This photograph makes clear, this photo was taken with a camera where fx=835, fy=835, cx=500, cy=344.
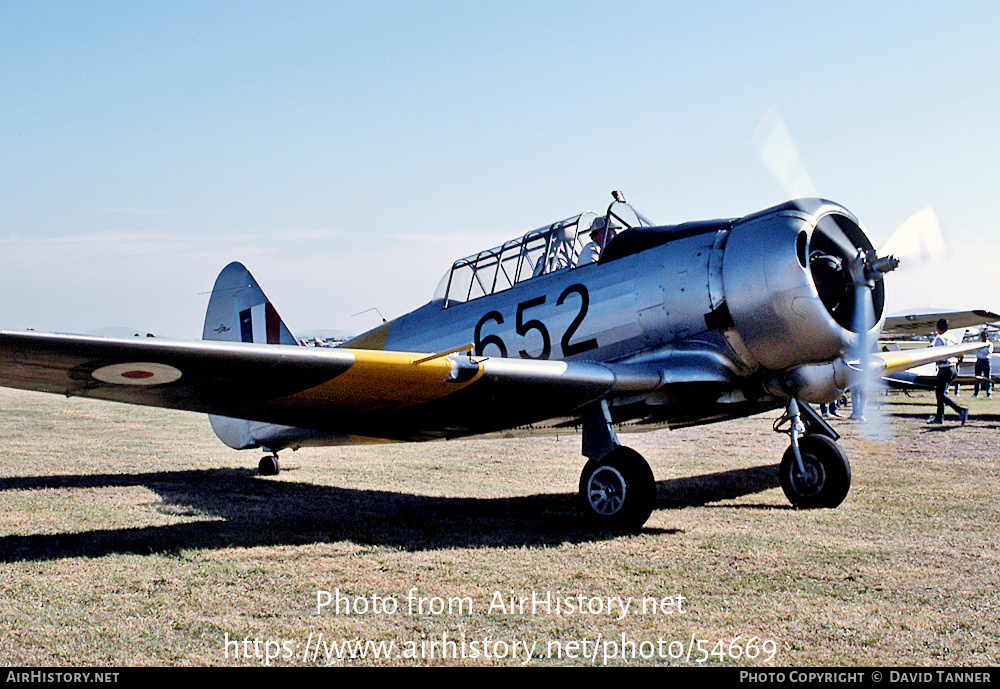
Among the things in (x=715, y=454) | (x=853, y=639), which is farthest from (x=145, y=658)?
(x=715, y=454)

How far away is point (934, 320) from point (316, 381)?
14.7 meters

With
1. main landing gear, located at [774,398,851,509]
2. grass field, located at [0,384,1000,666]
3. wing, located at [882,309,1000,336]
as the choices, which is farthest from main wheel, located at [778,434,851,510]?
wing, located at [882,309,1000,336]

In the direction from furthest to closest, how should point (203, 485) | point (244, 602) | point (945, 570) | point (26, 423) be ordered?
point (26, 423), point (203, 485), point (945, 570), point (244, 602)

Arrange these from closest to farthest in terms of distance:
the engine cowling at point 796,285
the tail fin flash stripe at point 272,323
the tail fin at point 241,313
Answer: the engine cowling at point 796,285, the tail fin flash stripe at point 272,323, the tail fin at point 241,313

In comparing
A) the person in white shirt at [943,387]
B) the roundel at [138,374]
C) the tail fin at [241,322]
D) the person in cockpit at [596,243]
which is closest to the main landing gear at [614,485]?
the person in cockpit at [596,243]

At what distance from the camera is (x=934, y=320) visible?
16.5 meters

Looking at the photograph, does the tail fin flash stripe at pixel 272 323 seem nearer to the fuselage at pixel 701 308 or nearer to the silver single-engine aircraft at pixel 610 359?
the silver single-engine aircraft at pixel 610 359

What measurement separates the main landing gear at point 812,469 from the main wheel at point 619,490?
1.91m

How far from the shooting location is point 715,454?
11.1m

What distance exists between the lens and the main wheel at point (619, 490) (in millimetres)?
5891

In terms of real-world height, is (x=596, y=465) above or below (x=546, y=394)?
below

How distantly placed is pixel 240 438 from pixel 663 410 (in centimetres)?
542
